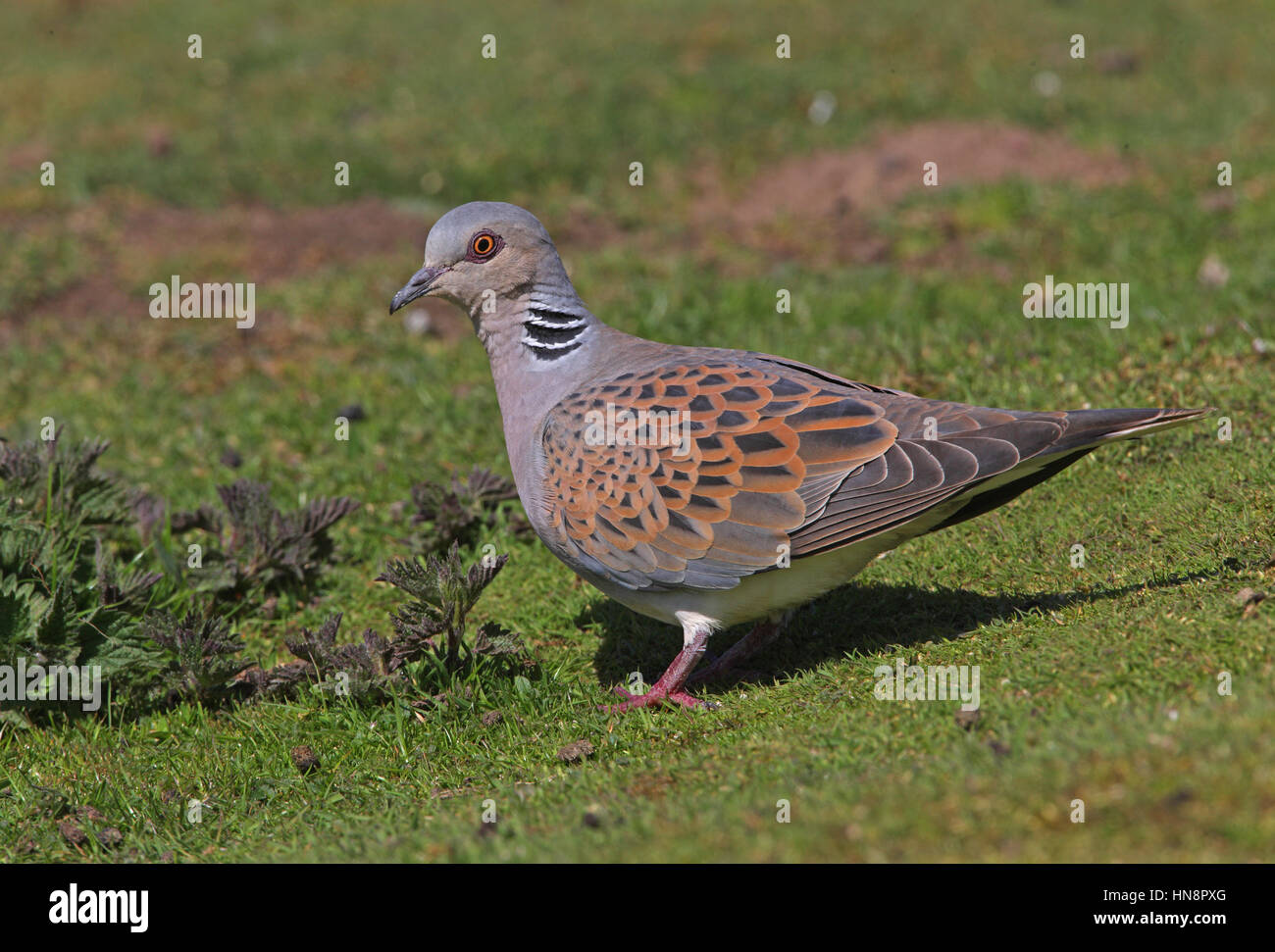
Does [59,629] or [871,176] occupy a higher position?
[871,176]

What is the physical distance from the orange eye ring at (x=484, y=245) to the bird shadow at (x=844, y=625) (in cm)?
173

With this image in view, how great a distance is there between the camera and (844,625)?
18.9 ft

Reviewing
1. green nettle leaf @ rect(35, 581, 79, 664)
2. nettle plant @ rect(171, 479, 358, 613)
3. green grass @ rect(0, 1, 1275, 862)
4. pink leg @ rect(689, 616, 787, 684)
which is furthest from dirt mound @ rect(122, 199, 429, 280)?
pink leg @ rect(689, 616, 787, 684)

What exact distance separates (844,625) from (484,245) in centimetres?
225

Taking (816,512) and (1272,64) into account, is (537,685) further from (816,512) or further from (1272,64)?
(1272,64)

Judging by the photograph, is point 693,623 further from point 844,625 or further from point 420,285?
point 420,285

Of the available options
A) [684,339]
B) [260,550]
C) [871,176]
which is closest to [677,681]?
[260,550]

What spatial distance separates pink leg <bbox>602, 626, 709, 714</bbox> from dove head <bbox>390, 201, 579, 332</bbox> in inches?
64.4

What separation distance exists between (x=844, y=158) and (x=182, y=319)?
576cm

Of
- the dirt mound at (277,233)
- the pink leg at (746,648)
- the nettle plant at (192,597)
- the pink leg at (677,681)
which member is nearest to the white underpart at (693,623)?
the pink leg at (677,681)

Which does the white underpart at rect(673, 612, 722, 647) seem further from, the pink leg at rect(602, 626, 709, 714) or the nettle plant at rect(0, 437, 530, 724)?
the nettle plant at rect(0, 437, 530, 724)

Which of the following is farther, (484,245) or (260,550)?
(260,550)

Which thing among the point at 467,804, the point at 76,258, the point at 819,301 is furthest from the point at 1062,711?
the point at 76,258

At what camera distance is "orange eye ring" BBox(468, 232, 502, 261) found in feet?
18.6
